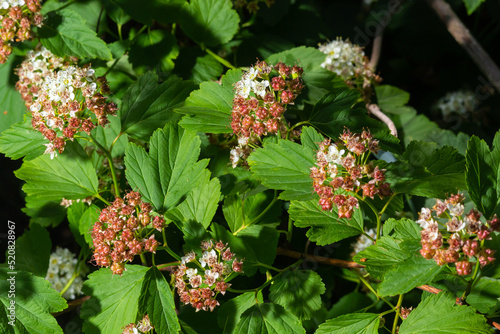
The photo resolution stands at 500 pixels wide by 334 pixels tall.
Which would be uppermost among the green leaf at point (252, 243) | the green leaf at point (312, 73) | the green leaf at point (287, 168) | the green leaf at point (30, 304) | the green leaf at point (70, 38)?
the green leaf at point (70, 38)

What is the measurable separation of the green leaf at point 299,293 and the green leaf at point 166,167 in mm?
481

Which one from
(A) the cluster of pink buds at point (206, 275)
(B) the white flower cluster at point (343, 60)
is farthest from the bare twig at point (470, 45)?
(A) the cluster of pink buds at point (206, 275)

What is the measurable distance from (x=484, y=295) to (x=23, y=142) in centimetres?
170

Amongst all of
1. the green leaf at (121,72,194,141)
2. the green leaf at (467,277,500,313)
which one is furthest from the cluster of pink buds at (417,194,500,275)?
the green leaf at (121,72,194,141)

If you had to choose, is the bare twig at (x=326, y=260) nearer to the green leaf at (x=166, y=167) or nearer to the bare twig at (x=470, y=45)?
the green leaf at (x=166, y=167)

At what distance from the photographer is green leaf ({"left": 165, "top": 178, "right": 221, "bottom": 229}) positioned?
1736 millimetres

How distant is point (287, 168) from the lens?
1.63 m

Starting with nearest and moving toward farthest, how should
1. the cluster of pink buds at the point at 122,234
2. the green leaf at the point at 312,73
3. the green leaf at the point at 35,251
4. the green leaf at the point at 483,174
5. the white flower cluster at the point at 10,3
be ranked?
the green leaf at the point at 483,174, the cluster of pink buds at the point at 122,234, the white flower cluster at the point at 10,3, the green leaf at the point at 312,73, the green leaf at the point at 35,251

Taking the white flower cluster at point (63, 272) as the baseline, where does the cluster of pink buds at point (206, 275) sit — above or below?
above

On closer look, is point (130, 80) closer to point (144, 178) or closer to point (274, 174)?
point (144, 178)

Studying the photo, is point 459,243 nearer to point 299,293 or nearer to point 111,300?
point 299,293

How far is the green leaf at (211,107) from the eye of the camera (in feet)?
5.63

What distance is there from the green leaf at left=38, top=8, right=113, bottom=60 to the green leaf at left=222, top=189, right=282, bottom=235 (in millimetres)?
795

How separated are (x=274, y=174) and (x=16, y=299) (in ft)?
3.44
